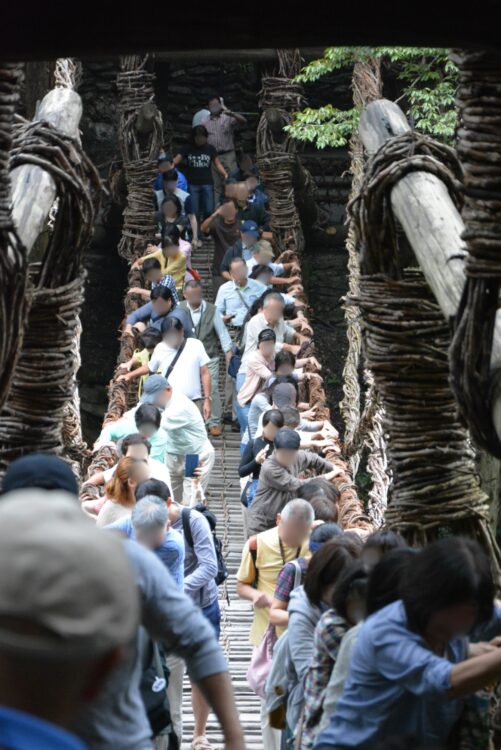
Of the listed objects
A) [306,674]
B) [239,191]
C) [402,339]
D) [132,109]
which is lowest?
[306,674]

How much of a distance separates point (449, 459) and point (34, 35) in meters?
2.03

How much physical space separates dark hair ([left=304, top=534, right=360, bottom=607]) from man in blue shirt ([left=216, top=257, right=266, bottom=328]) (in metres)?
8.90

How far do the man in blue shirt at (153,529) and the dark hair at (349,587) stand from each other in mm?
1593

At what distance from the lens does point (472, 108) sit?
10.9 ft

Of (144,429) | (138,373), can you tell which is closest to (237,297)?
(138,373)

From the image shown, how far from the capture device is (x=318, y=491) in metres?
7.18

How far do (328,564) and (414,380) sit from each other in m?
0.63

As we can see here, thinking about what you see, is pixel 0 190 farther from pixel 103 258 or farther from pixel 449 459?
pixel 103 258

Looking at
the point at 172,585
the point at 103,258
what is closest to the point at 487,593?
the point at 172,585

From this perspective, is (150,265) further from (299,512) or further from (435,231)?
(435,231)

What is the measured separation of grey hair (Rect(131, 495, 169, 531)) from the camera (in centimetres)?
561

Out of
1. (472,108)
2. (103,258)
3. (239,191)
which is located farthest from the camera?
(103,258)

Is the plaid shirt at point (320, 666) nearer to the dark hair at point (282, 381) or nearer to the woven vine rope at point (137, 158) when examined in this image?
the dark hair at point (282, 381)

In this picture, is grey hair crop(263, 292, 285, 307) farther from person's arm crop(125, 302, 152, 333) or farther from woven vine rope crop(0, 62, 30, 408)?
woven vine rope crop(0, 62, 30, 408)
